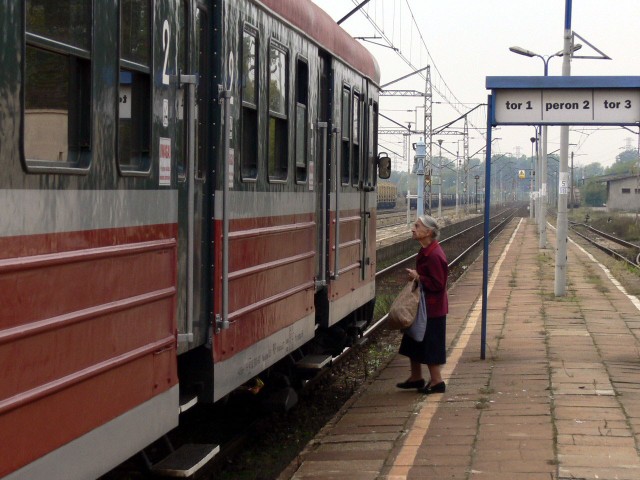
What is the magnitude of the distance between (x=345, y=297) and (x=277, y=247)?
9.43 ft

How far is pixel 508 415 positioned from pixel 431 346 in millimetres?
1231

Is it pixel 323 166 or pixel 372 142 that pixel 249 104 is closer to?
pixel 323 166

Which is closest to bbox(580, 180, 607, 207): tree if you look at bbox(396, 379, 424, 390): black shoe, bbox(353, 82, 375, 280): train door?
bbox(353, 82, 375, 280): train door

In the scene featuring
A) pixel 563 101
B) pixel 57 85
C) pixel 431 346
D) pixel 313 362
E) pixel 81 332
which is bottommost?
pixel 313 362

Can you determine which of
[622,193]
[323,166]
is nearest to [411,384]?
[323,166]

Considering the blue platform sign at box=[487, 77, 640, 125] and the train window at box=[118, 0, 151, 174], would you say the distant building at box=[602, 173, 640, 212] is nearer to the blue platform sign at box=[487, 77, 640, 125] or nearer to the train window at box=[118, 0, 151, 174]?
the blue platform sign at box=[487, 77, 640, 125]

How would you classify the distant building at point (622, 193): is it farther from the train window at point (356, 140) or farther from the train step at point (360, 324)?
the train window at point (356, 140)

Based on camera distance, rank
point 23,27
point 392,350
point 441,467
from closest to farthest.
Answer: point 23,27
point 441,467
point 392,350

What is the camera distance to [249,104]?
22.8 feet

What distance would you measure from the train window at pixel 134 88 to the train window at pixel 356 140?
18.7ft

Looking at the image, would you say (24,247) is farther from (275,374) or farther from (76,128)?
(275,374)

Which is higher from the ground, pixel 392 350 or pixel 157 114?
pixel 157 114

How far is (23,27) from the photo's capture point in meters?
3.91

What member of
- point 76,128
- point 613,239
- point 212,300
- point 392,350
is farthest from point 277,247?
point 613,239
